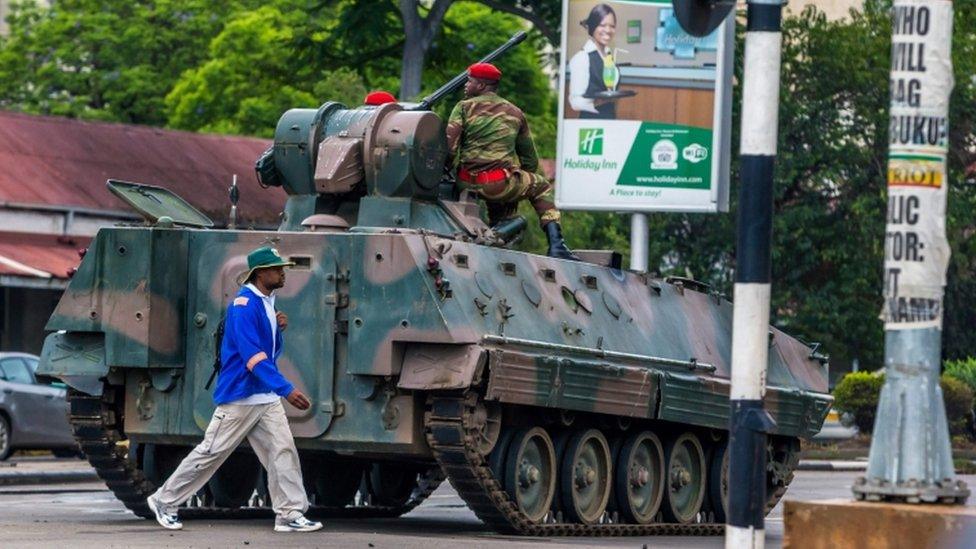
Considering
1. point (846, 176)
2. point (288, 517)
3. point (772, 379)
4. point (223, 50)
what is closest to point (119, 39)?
point (223, 50)

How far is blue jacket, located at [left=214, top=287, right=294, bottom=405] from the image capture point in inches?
575

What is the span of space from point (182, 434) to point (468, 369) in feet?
7.25

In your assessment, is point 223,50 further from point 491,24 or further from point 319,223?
point 319,223

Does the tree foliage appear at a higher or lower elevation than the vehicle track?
higher

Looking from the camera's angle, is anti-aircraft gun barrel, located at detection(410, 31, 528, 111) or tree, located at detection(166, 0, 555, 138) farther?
tree, located at detection(166, 0, 555, 138)

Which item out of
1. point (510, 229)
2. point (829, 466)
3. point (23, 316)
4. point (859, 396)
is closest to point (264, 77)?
point (23, 316)

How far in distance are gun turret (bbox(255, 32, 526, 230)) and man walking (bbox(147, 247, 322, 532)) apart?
1.83 m

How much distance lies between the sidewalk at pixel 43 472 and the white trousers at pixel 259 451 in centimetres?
889

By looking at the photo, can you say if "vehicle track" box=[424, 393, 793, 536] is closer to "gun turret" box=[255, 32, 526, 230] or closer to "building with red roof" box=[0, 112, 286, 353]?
"gun turret" box=[255, 32, 526, 230]

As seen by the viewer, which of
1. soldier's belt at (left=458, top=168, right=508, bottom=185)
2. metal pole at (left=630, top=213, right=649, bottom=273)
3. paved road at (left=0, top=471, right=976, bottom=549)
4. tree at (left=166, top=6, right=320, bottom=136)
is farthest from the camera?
tree at (left=166, top=6, right=320, bottom=136)

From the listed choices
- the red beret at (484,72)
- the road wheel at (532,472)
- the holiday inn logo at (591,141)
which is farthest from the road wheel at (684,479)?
the holiday inn logo at (591,141)

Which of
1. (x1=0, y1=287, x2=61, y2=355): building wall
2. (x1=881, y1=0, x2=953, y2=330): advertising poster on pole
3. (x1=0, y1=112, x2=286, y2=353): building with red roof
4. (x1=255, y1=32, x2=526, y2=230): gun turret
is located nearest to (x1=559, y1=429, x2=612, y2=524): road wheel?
(x1=255, y1=32, x2=526, y2=230): gun turret

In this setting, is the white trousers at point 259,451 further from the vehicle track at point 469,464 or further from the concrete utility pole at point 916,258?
the concrete utility pole at point 916,258

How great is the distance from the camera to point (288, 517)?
14.9 metres
